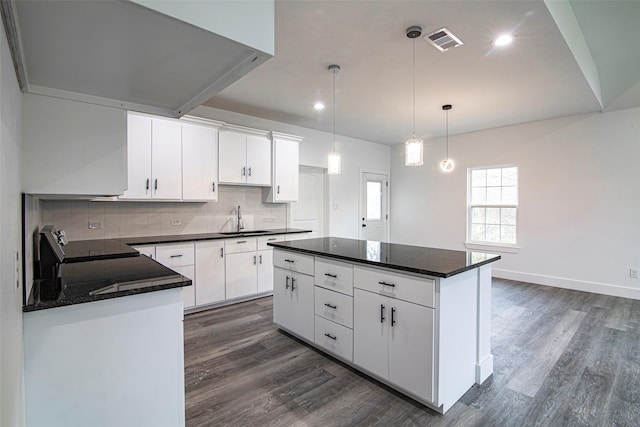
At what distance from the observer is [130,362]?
56.6 inches

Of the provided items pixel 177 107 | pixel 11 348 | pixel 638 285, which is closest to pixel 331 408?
pixel 11 348

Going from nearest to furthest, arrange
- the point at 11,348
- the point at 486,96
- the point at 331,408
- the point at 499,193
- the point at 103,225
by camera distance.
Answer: the point at 11,348 < the point at 331,408 < the point at 103,225 < the point at 486,96 < the point at 499,193

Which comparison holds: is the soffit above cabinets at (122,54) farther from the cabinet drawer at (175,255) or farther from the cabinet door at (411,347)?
the cabinet drawer at (175,255)

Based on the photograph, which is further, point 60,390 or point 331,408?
point 331,408

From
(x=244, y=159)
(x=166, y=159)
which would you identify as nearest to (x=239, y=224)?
(x=244, y=159)

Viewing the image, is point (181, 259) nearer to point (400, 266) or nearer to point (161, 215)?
point (161, 215)

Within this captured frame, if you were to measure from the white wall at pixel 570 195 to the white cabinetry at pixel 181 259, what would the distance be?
4.70 meters

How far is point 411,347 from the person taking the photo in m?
2.01

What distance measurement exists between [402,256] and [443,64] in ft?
6.26

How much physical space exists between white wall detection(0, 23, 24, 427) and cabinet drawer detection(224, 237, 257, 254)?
277cm

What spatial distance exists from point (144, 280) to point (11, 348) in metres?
0.64

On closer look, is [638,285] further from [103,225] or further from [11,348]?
[103,225]

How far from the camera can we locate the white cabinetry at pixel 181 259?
343 centimetres

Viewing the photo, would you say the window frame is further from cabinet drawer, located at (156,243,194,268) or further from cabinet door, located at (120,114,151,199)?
cabinet door, located at (120,114,151,199)
